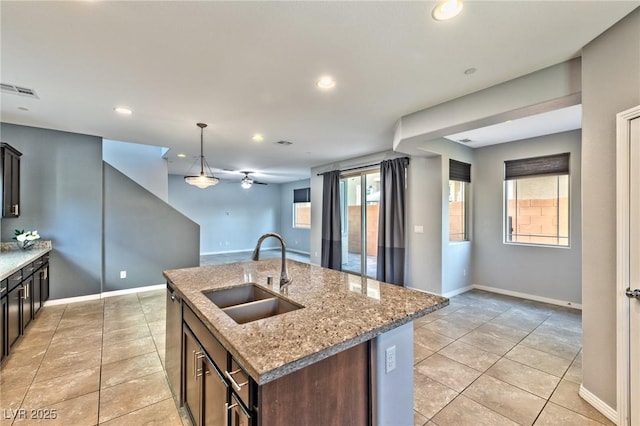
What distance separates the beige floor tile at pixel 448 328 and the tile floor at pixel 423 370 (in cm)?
1

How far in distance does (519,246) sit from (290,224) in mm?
7522

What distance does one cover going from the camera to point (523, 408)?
201 cm

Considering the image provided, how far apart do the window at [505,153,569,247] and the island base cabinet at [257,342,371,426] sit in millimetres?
4722

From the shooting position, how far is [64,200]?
420 cm

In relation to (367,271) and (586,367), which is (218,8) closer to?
(586,367)

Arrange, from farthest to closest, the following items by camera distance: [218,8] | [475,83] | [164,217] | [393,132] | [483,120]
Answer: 1. [164,217]
2. [393,132]
3. [483,120]
4. [475,83]
5. [218,8]

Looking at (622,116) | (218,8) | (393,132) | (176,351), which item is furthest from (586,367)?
(218,8)

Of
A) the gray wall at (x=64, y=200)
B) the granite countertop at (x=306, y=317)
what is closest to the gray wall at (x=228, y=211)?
the gray wall at (x=64, y=200)

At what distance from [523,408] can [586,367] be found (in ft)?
1.87

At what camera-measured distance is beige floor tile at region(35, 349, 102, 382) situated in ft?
7.78

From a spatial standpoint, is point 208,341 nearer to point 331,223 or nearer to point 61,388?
point 61,388

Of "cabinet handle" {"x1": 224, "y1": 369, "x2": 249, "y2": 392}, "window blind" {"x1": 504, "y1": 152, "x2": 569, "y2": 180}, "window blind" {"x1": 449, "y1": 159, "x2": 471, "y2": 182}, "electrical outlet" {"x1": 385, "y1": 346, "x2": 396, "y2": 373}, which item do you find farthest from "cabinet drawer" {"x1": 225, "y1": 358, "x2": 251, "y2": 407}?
"window blind" {"x1": 504, "y1": 152, "x2": 569, "y2": 180}

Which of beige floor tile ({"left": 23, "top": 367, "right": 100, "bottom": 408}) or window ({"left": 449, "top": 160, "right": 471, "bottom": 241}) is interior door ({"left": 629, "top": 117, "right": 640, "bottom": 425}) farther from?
beige floor tile ({"left": 23, "top": 367, "right": 100, "bottom": 408})

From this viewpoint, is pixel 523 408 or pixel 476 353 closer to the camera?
pixel 523 408
